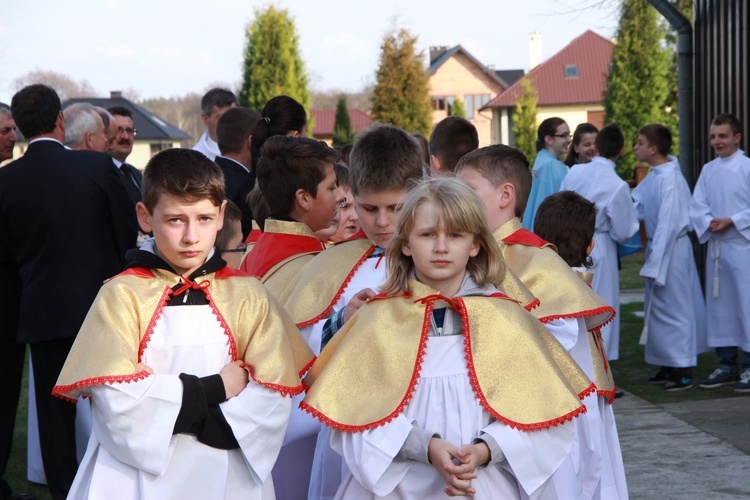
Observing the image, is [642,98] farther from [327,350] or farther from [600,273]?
[327,350]

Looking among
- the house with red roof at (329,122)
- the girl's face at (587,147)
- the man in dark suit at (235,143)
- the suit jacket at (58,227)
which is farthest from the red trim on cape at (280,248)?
the house with red roof at (329,122)

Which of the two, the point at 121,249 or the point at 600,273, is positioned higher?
the point at 121,249

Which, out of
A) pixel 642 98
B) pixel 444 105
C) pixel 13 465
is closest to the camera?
pixel 13 465

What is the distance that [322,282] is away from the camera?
3875 millimetres

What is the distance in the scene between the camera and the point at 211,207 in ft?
10.4

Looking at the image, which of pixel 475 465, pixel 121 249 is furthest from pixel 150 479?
pixel 121 249

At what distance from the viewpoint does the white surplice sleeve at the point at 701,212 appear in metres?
8.71

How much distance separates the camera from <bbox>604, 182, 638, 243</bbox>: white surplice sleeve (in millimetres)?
8664

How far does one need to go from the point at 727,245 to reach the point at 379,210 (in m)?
5.82

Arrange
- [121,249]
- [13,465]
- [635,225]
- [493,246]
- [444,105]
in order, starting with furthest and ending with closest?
1. [444,105]
2. [635,225]
3. [13,465]
4. [121,249]
5. [493,246]

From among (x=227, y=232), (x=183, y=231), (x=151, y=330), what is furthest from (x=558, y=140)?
(x=151, y=330)

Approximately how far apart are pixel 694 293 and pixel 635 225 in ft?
3.23

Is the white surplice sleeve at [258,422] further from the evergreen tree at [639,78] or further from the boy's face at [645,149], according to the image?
the evergreen tree at [639,78]

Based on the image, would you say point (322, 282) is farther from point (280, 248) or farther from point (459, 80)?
point (459, 80)
